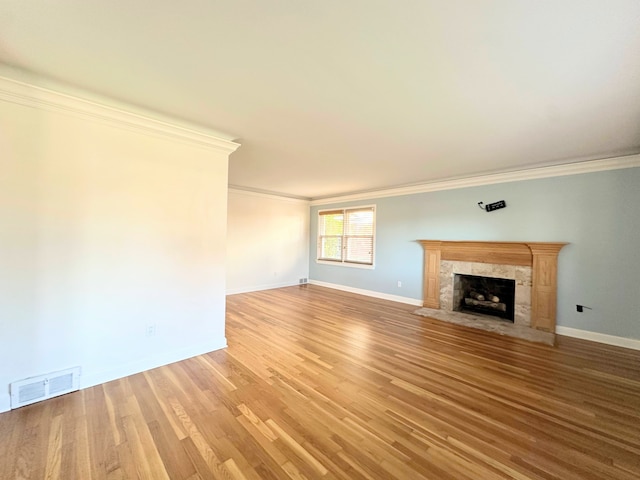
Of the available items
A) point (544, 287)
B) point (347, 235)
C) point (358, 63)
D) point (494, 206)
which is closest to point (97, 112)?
point (358, 63)

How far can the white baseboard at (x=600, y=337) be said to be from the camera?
3.23m

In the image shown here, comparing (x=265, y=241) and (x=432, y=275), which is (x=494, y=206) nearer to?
(x=432, y=275)

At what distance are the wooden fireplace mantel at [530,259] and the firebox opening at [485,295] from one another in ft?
1.19

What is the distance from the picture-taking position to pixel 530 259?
12.8ft

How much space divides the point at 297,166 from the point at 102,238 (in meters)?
2.65

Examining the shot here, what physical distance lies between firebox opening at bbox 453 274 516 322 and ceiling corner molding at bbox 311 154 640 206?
1681mm

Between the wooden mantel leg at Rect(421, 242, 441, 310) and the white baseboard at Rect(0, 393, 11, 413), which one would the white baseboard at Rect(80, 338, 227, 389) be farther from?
the wooden mantel leg at Rect(421, 242, 441, 310)

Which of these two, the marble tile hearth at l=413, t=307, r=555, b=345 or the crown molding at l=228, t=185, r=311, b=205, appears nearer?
the marble tile hearth at l=413, t=307, r=555, b=345

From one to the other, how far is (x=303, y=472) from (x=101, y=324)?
2.13 meters

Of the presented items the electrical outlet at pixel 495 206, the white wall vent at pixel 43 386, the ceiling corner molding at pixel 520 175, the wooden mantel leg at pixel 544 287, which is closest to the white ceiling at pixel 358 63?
the ceiling corner molding at pixel 520 175

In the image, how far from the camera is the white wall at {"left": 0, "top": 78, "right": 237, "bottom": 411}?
1.94 m

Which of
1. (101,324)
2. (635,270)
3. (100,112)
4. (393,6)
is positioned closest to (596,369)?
(635,270)

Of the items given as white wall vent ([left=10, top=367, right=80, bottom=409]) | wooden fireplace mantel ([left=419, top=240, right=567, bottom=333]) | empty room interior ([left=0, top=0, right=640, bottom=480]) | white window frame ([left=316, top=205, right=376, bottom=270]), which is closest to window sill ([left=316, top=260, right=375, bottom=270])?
white window frame ([left=316, top=205, right=376, bottom=270])

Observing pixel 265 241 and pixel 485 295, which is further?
pixel 265 241
